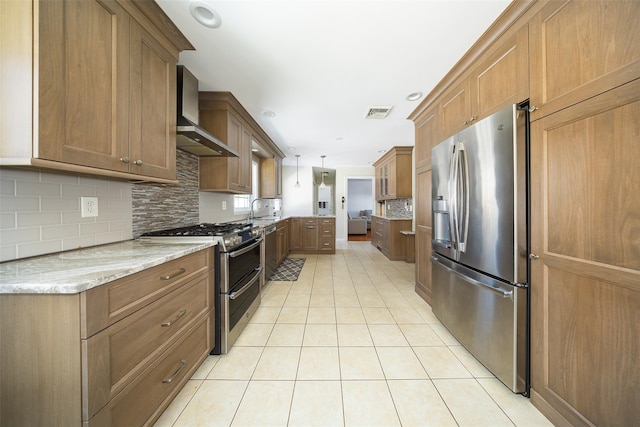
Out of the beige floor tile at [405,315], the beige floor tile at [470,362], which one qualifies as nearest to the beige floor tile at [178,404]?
the beige floor tile at [405,315]

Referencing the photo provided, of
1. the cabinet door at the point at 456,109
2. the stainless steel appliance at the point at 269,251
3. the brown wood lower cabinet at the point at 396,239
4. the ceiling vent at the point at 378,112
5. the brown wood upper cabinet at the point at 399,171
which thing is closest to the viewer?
the cabinet door at the point at 456,109

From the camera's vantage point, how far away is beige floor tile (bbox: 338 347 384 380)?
1.56m

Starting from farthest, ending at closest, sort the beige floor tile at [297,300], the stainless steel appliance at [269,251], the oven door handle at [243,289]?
the stainless steel appliance at [269,251]
the beige floor tile at [297,300]
the oven door handle at [243,289]

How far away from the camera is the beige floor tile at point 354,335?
6.32 feet

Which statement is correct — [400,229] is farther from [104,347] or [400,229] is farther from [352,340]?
[104,347]

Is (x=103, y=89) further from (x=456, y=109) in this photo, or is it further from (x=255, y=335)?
(x=456, y=109)

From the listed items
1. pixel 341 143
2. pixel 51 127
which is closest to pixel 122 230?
pixel 51 127

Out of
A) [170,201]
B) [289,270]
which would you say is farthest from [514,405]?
[289,270]

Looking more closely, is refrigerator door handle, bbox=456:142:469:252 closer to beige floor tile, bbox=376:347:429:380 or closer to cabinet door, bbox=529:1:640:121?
cabinet door, bbox=529:1:640:121

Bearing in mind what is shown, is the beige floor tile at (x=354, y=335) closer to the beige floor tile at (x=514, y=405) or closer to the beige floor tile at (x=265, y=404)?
the beige floor tile at (x=265, y=404)

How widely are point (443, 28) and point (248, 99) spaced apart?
81.4 inches

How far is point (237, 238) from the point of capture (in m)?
1.92

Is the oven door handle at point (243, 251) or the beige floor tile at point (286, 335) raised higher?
the oven door handle at point (243, 251)

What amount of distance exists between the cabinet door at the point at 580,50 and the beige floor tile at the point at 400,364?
1791 mm
